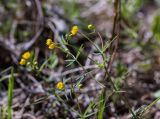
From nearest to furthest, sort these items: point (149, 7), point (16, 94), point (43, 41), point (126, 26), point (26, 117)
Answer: point (26, 117), point (16, 94), point (43, 41), point (126, 26), point (149, 7)

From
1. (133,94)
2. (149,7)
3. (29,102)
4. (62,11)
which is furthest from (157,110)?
(149,7)

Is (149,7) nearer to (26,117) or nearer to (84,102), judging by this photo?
(84,102)

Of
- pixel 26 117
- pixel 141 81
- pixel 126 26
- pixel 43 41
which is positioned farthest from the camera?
pixel 126 26

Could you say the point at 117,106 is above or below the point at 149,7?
below

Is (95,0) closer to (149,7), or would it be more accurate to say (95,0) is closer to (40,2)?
(149,7)

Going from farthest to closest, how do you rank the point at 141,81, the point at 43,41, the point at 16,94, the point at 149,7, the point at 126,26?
the point at 149,7 → the point at 126,26 → the point at 43,41 → the point at 141,81 → the point at 16,94

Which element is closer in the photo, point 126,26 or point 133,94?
point 133,94

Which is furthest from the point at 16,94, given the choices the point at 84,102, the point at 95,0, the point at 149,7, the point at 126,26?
the point at 149,7

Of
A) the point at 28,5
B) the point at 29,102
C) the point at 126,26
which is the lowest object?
the point at 29,102

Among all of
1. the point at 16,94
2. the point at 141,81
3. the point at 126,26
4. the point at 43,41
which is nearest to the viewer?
the point at 16,94
